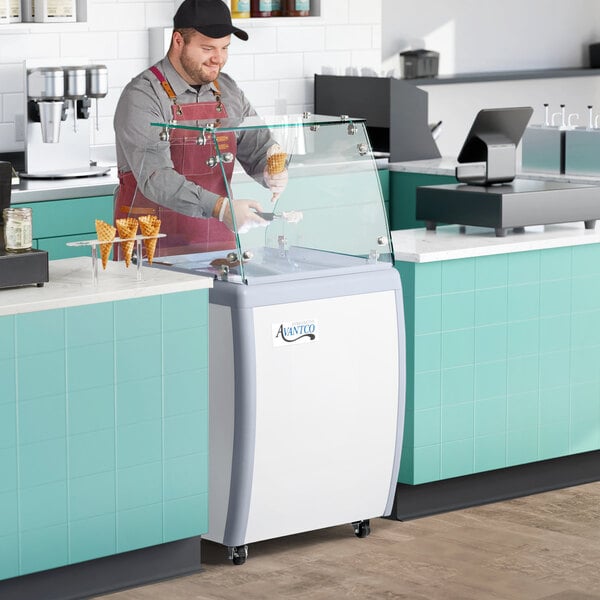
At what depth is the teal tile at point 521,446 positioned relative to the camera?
452 cm

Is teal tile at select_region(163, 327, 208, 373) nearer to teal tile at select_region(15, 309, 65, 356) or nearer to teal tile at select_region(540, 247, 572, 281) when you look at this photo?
teal tile at select_region(15, 309, 65, 356)

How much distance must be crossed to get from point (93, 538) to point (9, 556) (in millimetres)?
236

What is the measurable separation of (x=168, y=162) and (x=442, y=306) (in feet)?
3.01

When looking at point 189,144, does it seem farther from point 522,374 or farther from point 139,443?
point 522,374

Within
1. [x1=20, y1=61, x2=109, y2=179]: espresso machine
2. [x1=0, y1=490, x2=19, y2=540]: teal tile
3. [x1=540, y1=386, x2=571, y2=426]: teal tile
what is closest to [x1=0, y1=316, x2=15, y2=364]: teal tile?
[x1=0, y1=490, x2=19, y2=540]: teal tile

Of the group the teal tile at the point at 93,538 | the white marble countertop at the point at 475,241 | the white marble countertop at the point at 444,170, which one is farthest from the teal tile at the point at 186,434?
the white marble countertop at the point at 444,170

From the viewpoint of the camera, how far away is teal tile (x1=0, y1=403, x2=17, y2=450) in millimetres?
3387

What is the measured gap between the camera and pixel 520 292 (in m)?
4.45

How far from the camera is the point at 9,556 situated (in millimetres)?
3461

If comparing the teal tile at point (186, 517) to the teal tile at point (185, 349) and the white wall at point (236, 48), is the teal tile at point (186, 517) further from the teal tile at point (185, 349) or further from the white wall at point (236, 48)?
the white wall at point (236, 48)

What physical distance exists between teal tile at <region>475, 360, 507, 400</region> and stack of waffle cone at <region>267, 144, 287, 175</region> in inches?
35.0

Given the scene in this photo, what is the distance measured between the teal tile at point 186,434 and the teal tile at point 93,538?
231mm

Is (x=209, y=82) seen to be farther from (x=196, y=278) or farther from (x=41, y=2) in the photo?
(x=41, y=2)

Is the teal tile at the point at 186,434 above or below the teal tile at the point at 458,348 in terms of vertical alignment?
below
